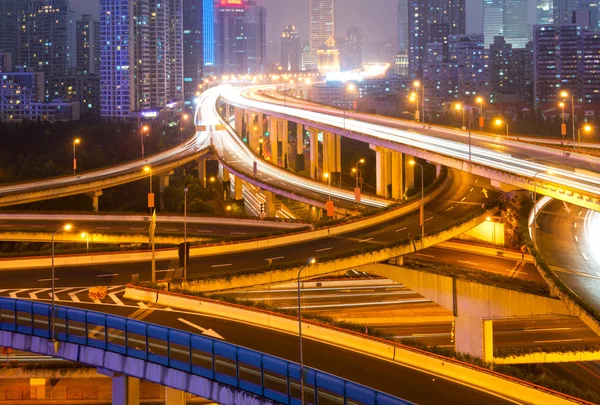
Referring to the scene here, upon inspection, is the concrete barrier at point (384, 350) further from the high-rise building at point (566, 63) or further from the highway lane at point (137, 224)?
the high-rise building at point (566, 63)

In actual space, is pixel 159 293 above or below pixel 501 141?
below

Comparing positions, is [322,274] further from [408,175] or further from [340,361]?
[408,175]

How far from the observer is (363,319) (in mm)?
43375

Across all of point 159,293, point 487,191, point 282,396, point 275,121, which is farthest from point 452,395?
point 275,121

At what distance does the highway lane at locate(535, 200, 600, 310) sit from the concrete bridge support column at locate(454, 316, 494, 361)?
414cm

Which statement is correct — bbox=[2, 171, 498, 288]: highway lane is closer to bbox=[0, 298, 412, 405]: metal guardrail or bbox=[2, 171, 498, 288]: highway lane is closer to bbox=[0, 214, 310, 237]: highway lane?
bbox=[0, 298, 412, 405]: metal guardrail

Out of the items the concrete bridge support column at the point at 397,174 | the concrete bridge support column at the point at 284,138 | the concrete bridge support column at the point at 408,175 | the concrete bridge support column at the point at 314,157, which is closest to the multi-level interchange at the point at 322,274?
the concrete bridge support column at the point at 397,174

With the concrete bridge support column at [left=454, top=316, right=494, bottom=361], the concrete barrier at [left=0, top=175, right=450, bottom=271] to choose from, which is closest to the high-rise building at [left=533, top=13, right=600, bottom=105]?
the concrete barrier at [left=0, top=175, right=450, bottom=271]

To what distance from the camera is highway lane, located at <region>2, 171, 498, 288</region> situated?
3675cm

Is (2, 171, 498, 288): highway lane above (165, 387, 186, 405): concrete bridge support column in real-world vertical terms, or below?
above

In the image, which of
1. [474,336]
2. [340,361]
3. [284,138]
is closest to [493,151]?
[474,336]

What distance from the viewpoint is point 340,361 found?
2586 cm

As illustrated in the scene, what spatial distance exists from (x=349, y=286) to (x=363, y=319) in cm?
591

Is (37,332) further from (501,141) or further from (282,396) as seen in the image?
(501,141)
